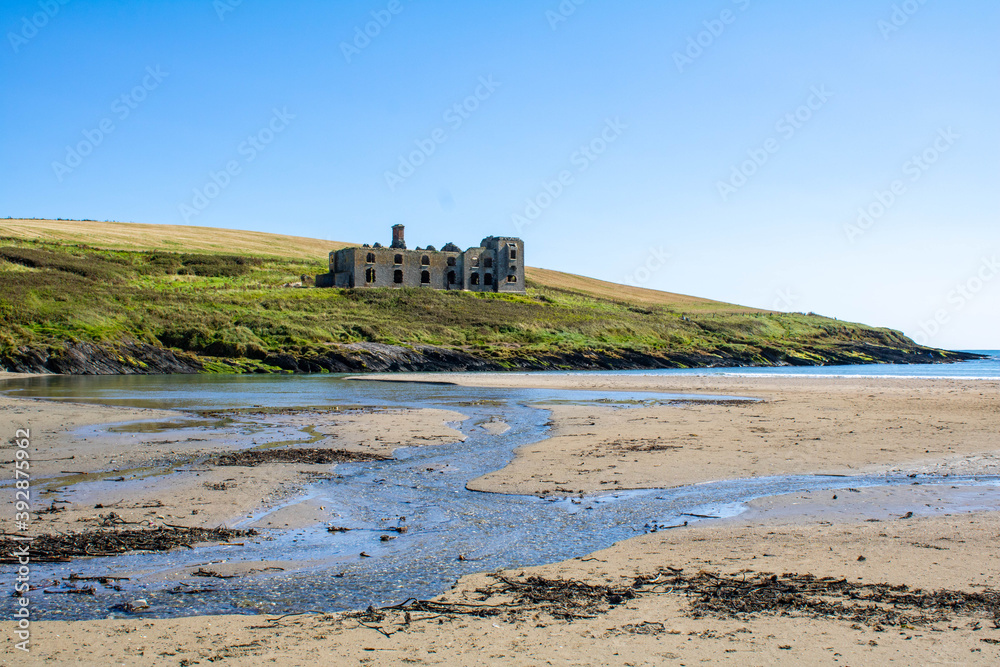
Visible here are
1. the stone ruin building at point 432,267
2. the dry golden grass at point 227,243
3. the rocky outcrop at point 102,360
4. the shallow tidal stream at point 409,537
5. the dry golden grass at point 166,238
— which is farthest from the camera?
the dry golden grass at point 227,243

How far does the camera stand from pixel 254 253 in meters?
104

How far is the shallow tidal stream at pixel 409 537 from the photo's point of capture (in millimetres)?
6387

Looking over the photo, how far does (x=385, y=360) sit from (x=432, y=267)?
35.4 meters

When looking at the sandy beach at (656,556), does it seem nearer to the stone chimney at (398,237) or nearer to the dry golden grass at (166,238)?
the stone chimney at (398,237)

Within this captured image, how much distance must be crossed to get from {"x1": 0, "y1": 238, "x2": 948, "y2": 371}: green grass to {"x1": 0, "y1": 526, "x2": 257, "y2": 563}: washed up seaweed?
4629 centimetres

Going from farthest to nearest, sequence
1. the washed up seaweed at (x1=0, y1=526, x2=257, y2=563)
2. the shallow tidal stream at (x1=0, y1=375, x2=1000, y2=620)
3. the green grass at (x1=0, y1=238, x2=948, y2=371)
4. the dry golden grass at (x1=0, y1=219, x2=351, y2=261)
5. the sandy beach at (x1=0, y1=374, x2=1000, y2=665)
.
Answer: the dry golden grass at (x1=0, y1=219, x2=351, y2=261)
the green grass at (x1=0, y1=238, x2=948, y2=371)
the washed up seaweed at (x1=0, y1=526, x2=257, y2=563)
the shallow tidal stream at (x1=0, y1=375, x2=1000, y2=620)
the sandy beach at (x1=0, y1=374, x2=1000, y2=665)

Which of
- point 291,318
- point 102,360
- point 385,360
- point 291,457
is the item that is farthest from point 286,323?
point 291,457

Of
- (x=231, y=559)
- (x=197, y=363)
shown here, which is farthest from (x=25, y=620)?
(x=197, y=363)

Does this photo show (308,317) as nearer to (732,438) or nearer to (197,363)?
(197,363)

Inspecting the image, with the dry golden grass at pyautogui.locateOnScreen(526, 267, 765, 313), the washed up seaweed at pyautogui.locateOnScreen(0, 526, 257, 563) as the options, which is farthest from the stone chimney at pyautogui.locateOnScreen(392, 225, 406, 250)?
the washed up seaweed at pyautogui.locateOnScreen(0, 526, 257, 563)

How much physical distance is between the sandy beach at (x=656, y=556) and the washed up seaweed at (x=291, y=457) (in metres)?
0.71

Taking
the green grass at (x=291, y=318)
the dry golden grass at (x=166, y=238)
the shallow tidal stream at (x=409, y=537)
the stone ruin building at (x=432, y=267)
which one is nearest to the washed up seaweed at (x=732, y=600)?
the shallow tidal stream at (x=409, y=537)

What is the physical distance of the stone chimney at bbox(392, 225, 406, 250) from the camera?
304ft

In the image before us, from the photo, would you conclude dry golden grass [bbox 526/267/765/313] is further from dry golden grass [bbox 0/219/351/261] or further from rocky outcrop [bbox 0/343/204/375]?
rocky outcrop [bbox 0/343/204/375]
